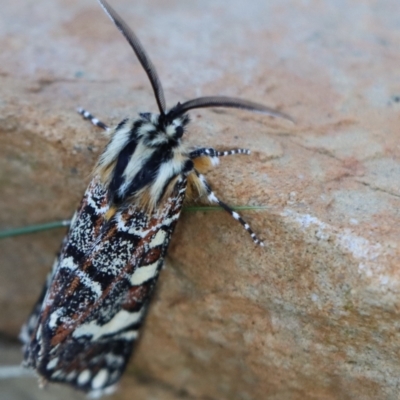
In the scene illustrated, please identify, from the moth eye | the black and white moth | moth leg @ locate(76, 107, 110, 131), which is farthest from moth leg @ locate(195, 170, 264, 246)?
moth leg @ locate(76, 107, 110, 131)

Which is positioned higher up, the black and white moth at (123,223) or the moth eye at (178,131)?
the moth eye at (178,131)

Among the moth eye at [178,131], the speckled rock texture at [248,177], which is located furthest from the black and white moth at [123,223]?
the speckled rock texture at [248,177]

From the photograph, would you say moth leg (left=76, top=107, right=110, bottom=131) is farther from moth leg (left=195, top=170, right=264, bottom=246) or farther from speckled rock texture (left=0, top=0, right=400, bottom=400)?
moth leg (left=195, top=170, right=264, bottom=246)

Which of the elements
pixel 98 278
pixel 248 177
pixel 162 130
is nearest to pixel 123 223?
pixel 98 278

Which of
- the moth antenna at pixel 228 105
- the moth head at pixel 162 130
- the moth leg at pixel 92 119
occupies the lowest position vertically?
the moth leg at pixel 92 119

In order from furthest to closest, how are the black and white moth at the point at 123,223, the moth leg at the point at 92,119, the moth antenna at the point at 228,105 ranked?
1. the moth leg at the point at 92,119
2. the black and white moth at the point at 123,223
3. the moth antenna at the point at 228,105

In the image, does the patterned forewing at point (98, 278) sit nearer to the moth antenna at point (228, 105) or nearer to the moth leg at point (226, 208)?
the moth leg at point (226, 208)

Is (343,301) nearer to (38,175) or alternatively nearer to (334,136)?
(334,136)

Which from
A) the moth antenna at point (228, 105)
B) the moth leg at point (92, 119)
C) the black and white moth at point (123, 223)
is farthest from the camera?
the moth leg at point (92, 119)
